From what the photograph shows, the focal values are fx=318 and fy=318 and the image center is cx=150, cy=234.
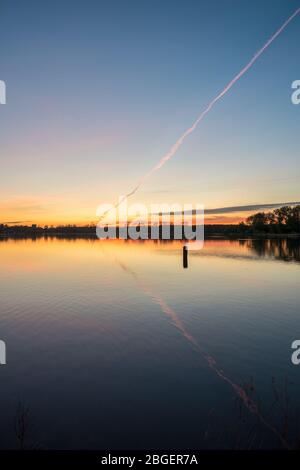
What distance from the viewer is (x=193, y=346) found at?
1553cm

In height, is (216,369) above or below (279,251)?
above

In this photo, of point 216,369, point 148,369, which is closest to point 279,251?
point 216,369

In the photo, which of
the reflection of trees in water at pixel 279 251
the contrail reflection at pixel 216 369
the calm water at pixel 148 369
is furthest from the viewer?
the reflection of trees in water at pixel 279 251

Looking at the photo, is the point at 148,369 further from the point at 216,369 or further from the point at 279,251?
the point at 279,251

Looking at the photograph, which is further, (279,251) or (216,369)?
(279,251)

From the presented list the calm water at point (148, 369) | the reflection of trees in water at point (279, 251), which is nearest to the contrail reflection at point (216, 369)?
the calm water at point (148, 369)

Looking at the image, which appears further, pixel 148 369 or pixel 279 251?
pixel 279 251

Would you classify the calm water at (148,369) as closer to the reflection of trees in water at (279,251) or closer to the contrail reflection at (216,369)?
the contrail reflection at (216,369)

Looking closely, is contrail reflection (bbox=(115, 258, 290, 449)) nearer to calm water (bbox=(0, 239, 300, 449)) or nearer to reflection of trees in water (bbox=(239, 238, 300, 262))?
calm water (bbox=(0, 239, 300, 449))

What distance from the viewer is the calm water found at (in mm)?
8797

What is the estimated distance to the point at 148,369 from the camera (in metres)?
12.8

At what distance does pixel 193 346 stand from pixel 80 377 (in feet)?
19.2

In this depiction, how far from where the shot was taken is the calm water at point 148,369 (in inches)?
346
